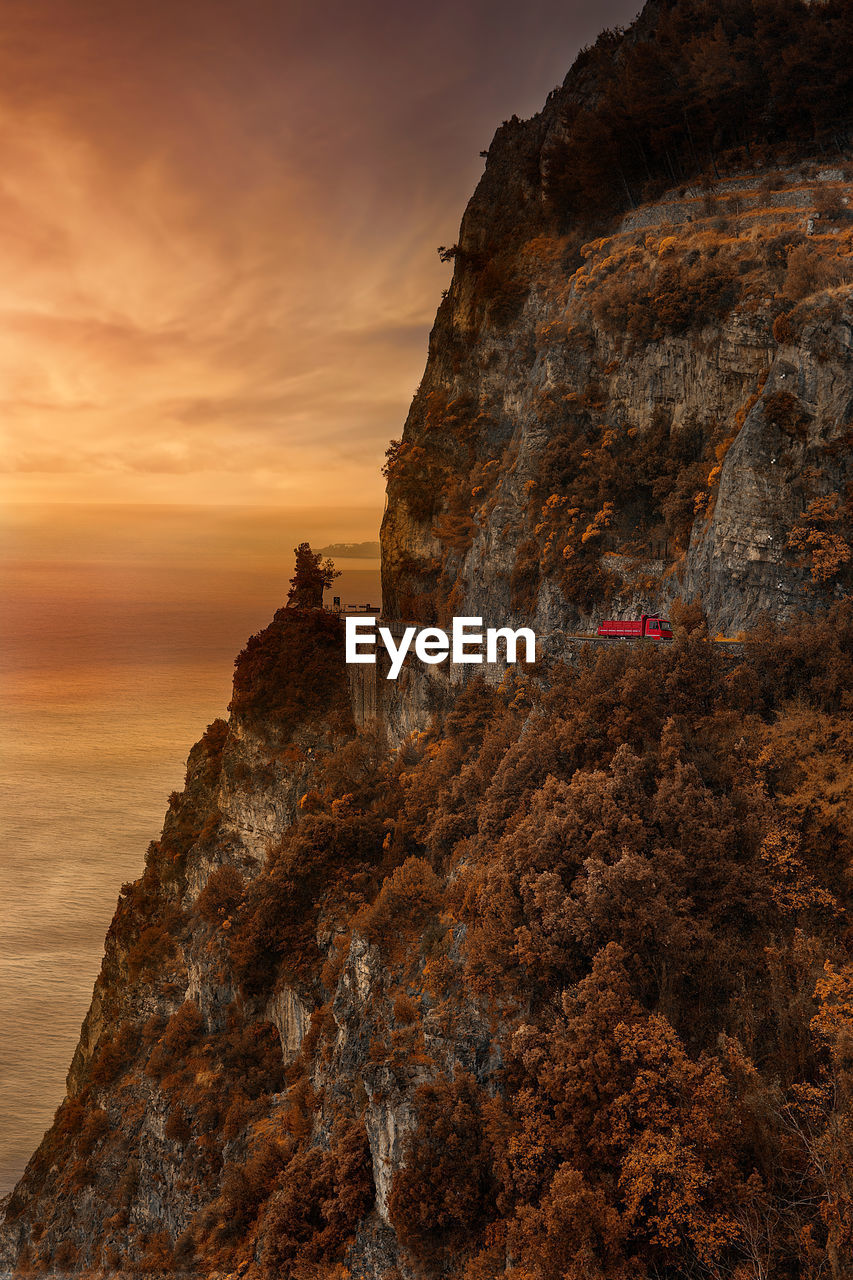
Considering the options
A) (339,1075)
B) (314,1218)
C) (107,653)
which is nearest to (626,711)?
(339,1075)

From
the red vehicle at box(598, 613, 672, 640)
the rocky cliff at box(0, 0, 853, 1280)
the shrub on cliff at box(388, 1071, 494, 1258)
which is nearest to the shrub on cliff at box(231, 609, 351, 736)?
the rocky cliff at box(0, 0, 853, 1280)

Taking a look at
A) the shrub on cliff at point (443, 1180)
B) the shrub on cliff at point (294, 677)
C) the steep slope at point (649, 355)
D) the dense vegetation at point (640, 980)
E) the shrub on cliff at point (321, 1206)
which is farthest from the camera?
the shrub on cliff at point (294, 677)

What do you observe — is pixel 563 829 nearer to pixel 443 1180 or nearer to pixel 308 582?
pixel 443 1180

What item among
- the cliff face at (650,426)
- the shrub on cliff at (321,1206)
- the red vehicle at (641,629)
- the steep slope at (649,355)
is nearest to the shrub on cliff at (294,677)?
the steep slope at (649,355)

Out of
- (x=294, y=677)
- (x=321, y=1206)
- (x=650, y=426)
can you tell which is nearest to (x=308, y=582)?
(x=294, y=677)

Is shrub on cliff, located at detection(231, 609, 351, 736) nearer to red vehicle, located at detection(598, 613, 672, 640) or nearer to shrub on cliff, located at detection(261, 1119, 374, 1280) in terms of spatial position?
red vehicle, located at detection(598, 613, 672, 640)

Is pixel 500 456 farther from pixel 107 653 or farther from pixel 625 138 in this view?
pixel 107 653

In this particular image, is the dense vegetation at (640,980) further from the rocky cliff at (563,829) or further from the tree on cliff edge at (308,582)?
the tree on cliff edge at (308,582)
